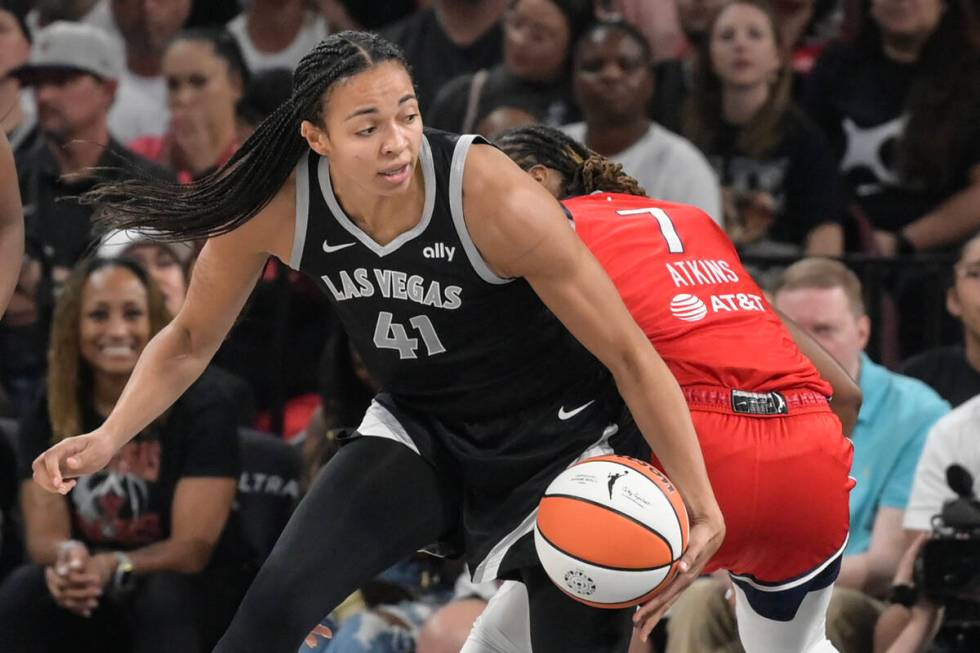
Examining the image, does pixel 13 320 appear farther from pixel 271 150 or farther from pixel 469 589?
pixel 271 150

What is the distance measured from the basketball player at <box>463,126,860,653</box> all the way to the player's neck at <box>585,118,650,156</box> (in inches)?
88.6

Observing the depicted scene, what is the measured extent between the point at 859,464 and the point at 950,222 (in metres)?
1.40

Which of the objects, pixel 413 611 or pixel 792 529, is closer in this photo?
pixel 792 529

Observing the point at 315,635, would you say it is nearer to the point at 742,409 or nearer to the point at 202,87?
the point at 742,409

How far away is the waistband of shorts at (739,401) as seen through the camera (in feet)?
11.3

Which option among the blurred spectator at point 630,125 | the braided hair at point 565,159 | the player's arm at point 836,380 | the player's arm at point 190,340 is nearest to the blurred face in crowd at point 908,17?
the blurred spectator at point 630,125

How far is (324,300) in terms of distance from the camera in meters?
6.08

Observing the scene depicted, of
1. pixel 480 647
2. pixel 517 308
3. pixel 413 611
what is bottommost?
pixel 413 611

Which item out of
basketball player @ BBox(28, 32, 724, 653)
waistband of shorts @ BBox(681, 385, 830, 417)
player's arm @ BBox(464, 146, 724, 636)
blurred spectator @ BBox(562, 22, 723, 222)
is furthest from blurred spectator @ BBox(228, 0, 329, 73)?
player's arm @ BBox(464, 146, 724, 636)

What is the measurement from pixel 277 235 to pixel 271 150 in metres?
0.17

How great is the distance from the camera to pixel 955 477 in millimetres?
4492

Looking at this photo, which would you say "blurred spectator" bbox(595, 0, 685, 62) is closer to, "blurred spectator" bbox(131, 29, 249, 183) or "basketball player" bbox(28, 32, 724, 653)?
"blurred spectator" bbox(131, 29, 249, 183)

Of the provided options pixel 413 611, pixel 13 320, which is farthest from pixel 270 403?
pixel 413 611

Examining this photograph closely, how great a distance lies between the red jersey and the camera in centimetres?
348
